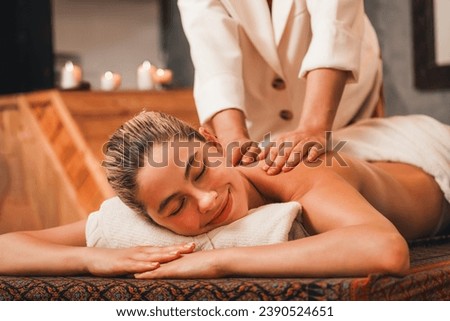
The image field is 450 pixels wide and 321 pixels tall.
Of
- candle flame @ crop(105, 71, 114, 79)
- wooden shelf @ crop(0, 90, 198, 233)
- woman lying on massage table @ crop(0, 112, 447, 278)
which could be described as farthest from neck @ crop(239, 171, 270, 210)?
candle flame @ crop(105, 71, 114, 79)

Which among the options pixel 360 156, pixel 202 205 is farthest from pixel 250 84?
pixel 202 205

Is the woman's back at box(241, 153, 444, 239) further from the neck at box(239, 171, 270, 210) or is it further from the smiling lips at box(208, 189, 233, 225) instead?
the smiling lips at box(208, 189, 233, 225)

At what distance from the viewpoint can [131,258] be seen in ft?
4.11

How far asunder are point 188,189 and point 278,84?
82cm

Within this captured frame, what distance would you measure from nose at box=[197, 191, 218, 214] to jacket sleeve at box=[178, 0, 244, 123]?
59cm

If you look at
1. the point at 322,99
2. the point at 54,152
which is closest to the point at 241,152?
the point at 322,99

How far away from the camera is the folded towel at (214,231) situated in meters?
1.27

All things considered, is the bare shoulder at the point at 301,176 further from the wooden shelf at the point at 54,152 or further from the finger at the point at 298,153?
the wooden shelf at the point at 54,152

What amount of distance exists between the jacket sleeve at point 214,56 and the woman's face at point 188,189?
1.68ft

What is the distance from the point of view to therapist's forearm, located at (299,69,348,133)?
1.63 m

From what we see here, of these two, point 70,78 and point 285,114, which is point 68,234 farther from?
point 70,78
